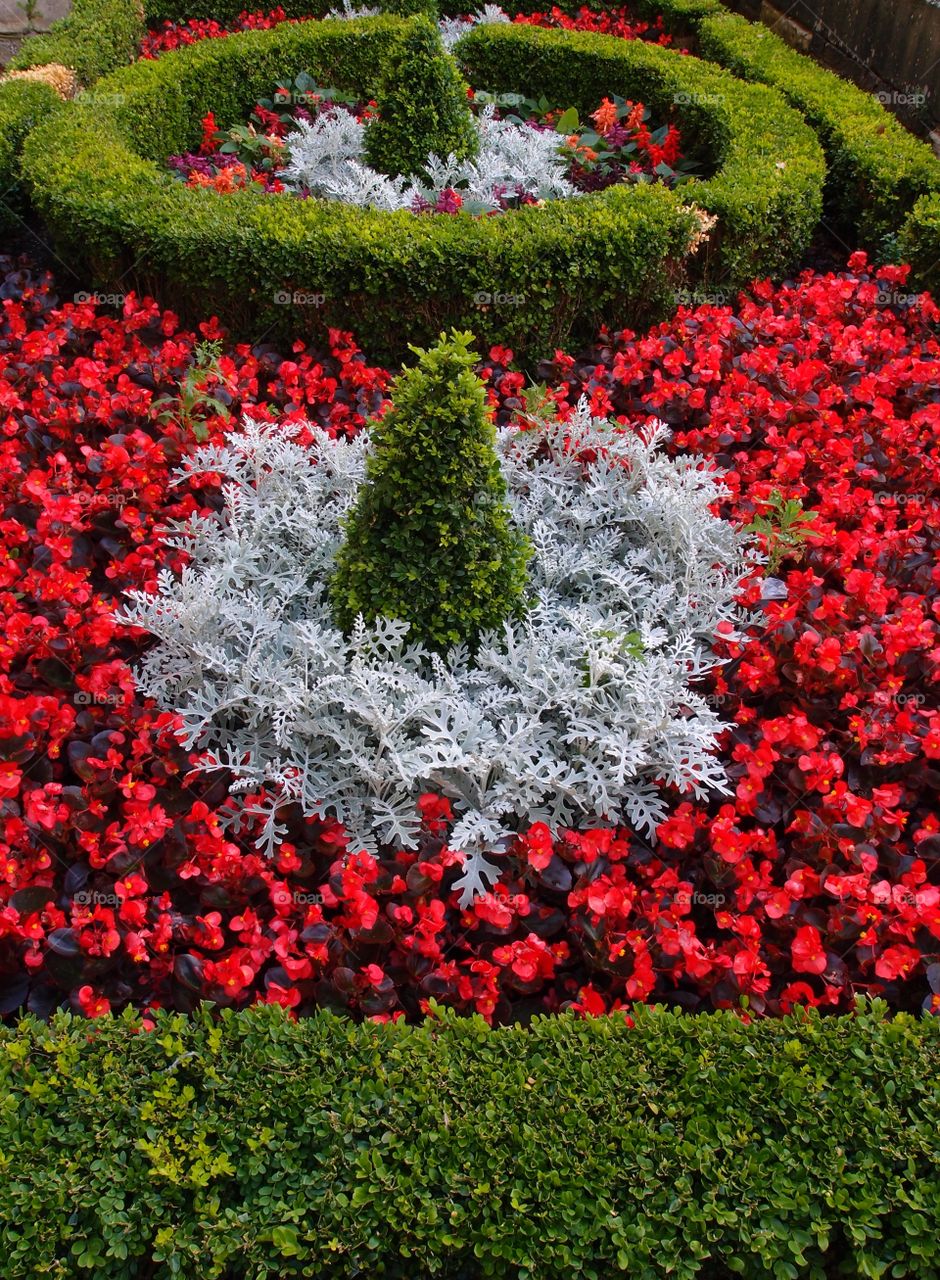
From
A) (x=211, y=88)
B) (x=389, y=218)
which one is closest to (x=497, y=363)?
(x=389, y=218)

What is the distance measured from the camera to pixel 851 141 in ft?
20.4

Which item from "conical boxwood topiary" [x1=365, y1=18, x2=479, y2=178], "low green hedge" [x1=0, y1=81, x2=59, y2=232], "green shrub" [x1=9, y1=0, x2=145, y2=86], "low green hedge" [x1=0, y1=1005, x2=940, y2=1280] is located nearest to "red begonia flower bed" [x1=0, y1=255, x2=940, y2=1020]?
"low green hedge" [x1=0, y1=1005, x2=940, y2=1280]

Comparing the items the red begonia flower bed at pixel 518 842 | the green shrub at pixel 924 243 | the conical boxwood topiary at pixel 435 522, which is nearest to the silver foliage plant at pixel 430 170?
the green shrub at pixel 924 243

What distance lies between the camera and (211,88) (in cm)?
723

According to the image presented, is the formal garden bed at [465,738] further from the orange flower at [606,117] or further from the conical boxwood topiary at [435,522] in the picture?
the orange flower at [606,117]

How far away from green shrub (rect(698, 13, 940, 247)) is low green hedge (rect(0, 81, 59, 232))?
16.7 ft

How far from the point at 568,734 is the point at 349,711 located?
0.65m

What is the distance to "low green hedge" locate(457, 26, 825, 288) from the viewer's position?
5324 millimetres

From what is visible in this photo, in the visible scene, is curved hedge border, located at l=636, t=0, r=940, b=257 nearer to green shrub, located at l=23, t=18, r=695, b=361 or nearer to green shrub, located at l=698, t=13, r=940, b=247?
green shrub, located at l=698, t=13, r=940, b=247

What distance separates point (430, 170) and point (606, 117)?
2096 mm

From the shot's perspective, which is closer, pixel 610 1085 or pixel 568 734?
pixel 610 1085

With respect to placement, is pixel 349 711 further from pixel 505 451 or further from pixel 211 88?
pixel 211 88

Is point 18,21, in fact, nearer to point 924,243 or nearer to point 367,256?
point 367,256

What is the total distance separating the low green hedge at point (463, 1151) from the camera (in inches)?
73.3
